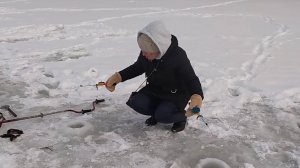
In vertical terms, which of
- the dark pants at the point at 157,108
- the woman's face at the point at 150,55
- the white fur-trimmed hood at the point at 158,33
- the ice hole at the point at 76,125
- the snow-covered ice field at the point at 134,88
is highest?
the white fur-trimmed hood at the point at 158,33

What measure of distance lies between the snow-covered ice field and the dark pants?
0.15 metres

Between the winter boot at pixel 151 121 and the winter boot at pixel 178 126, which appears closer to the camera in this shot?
the winter boot at pixel 178 126

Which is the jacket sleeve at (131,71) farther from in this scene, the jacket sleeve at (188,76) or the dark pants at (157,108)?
the jacket sleeve at (188,76)

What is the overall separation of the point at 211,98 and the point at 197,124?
Answer: 72 cm

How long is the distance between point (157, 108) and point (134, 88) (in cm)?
123

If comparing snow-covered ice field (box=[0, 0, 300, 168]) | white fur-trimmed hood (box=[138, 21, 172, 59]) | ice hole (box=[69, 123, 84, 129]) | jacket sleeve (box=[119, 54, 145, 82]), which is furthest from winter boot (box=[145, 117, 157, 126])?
white fur-trimmed hood (box=[138, 21, 172, 59])

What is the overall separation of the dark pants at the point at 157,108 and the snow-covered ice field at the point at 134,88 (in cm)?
15

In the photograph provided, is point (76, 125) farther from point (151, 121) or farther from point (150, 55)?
point (150, 55)

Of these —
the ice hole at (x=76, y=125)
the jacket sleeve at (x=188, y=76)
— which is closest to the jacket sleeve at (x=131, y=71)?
the jacket sleeve at (x=188, y=76)

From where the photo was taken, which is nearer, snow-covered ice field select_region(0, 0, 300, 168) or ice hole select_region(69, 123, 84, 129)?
snow-covered ice field select_region(0, 0, 300, 168)

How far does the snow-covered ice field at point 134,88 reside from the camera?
10.8ft

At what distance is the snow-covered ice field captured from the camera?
329 centimetres

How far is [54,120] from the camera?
3.95 meters

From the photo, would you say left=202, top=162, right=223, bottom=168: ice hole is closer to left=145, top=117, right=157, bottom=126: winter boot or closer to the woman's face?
left=145, top=117, right=157, bottom=126: winter boot
